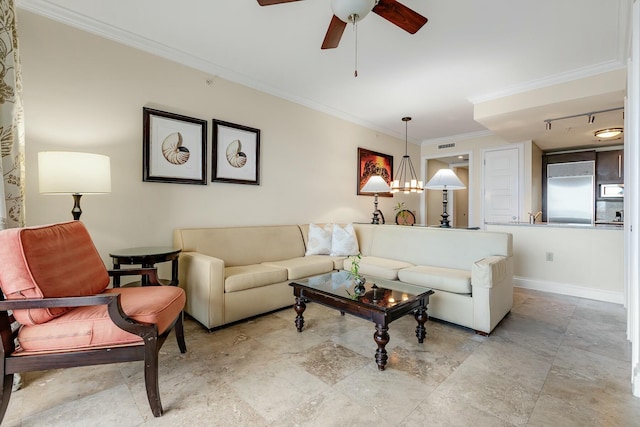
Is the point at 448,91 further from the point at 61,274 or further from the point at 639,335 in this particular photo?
the point at 61,274

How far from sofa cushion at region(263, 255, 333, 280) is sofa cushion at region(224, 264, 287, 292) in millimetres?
89

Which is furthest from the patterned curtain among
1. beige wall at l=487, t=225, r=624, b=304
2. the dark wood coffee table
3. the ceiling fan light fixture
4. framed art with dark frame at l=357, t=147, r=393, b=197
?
the ceiling fan light fixture

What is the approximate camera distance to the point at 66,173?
2016 mm

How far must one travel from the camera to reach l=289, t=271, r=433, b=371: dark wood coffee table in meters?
1.97

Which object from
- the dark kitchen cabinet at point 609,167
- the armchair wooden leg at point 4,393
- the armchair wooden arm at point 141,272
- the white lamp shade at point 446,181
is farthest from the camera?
the dark kitchen cabinet at point 609,167

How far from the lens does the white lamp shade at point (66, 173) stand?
1.99 metres

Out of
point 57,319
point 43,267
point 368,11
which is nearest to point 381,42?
point 368,11

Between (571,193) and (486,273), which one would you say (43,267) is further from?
(571,193)

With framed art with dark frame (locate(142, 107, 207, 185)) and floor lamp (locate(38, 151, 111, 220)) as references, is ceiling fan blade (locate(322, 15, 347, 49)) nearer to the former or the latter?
framed art with dark frame (locate(142, 107, 207, 185))

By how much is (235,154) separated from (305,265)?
1.55m

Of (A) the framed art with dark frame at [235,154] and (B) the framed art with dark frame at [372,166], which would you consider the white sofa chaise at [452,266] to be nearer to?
(B) the framed art with dark frame at [372,166]

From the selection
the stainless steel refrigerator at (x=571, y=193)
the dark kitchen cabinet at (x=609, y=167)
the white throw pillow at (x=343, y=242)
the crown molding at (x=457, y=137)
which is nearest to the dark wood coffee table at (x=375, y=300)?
the white throw pillow at (x=343, y=242)

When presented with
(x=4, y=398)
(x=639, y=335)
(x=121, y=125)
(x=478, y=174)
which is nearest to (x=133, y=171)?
(x=121, y=125)

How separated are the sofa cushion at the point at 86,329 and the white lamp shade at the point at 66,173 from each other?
0.91m
